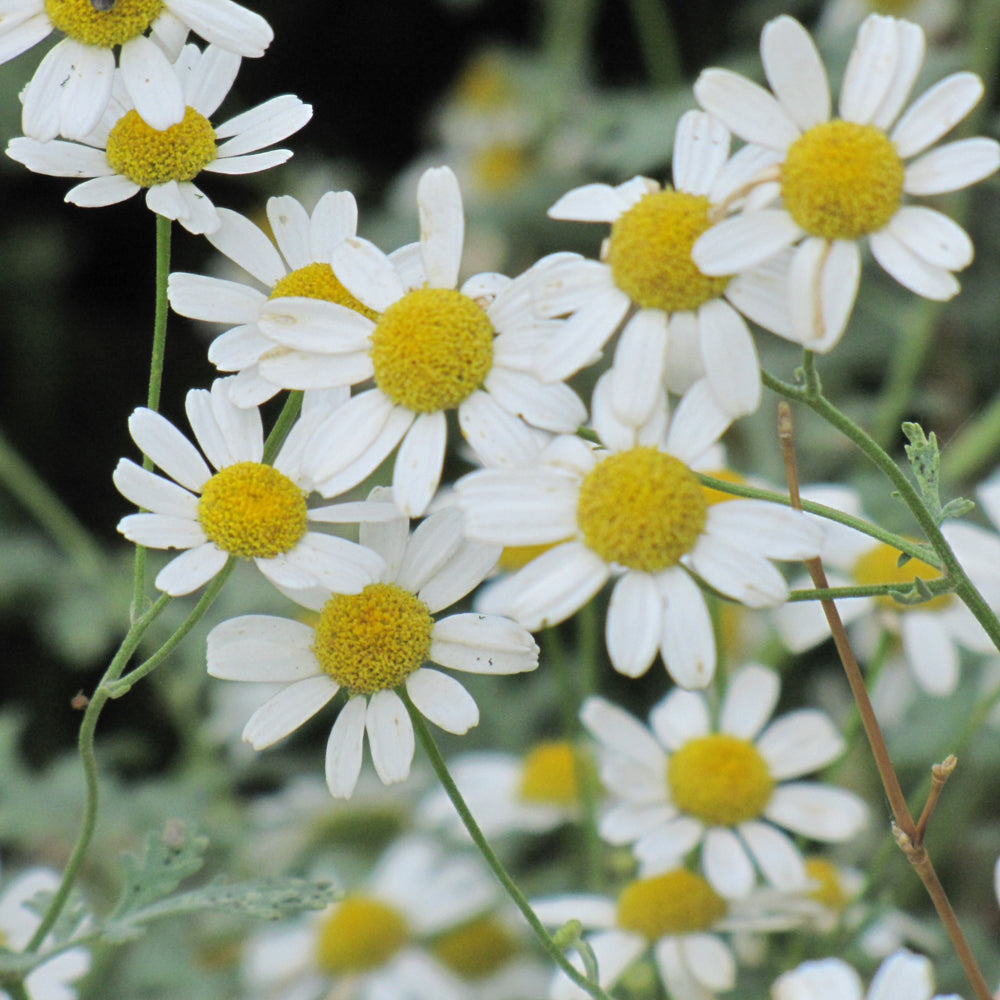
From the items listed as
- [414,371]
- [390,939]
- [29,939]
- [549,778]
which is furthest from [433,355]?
[390,939]

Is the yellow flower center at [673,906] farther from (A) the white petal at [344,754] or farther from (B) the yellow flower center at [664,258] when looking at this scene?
(B) the yellow flower center at [664,258]

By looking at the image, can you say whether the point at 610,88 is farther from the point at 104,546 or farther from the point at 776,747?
the point at 776,747

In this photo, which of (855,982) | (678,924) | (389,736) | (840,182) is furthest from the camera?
(678,924)

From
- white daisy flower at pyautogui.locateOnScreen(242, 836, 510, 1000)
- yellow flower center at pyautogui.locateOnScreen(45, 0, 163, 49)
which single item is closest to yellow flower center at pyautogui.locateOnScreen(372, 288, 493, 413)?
yellow flower center at pyautogui.locateOnScreen(45, 0, 163, 49)

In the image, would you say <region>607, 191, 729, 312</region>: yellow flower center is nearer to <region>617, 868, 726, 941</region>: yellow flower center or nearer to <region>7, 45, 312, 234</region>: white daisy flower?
<region>7, 45, 312, 234</region>: white daisy flower

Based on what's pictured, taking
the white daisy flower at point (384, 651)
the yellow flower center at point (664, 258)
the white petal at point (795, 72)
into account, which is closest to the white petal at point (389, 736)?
the white daisy flower at point (384, 651)

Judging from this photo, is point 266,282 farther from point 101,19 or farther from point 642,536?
point 642,536
